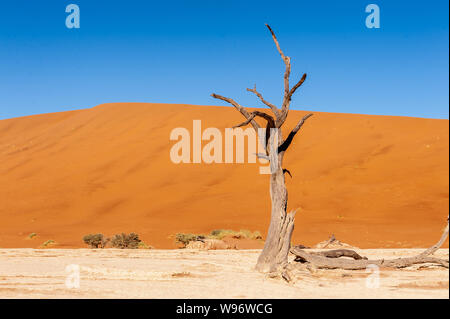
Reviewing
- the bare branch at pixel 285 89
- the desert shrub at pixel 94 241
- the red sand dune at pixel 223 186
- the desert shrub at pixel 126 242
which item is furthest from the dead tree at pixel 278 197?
the desert shrub at pixel 94 241

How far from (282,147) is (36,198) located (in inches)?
997

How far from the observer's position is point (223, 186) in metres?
32.6

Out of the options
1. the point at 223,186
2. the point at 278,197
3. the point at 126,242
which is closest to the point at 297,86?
the point at 278,197

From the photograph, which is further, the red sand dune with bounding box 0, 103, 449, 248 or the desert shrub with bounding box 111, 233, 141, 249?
the red sand dune with bounding box 0, 103, 449, 248

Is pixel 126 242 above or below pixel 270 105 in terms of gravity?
below

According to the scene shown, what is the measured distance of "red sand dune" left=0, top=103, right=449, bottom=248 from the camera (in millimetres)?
22453

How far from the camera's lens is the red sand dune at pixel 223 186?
73.7 feet

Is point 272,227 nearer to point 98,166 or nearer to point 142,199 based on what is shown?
point 142,199

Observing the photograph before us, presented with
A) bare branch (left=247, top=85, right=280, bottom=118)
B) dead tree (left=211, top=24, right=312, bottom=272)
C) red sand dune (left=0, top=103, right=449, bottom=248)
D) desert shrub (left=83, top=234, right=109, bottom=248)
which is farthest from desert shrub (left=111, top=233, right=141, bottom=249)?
bare branch (left=247, top=85, right=280, bottom=118)

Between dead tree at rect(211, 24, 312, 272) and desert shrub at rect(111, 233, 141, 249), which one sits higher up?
dead tree at rect(211, 24, 312, 272)

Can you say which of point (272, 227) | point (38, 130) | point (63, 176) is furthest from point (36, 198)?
point (38, 130)

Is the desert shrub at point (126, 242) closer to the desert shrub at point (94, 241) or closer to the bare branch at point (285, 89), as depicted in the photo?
the desert shrub at point (94, 241)

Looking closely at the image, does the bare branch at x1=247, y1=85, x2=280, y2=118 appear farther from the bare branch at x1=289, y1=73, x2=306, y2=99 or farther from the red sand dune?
the red sand dune

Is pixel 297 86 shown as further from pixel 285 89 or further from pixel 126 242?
pixel 126 242
